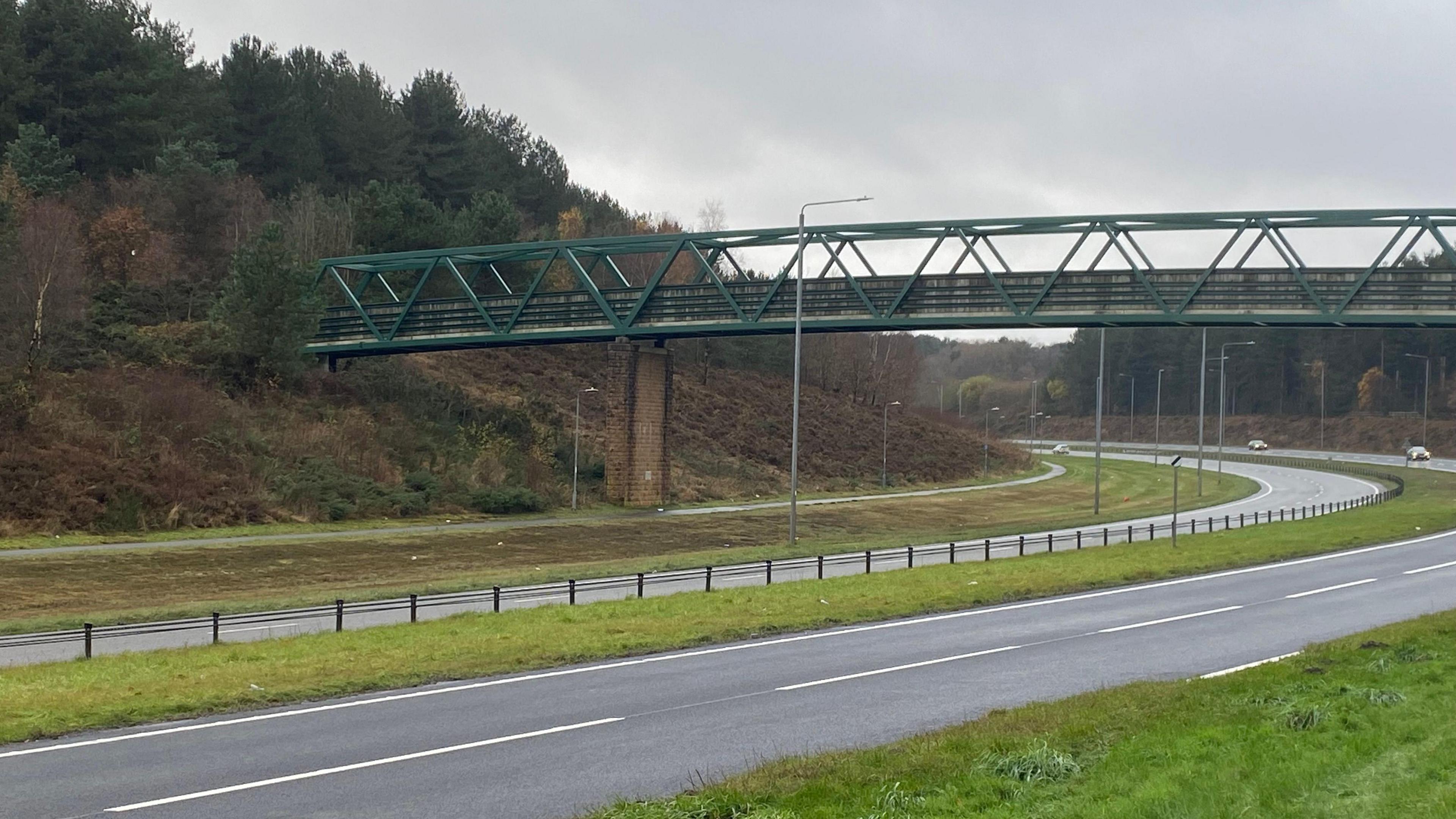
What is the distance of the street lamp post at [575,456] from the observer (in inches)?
2512

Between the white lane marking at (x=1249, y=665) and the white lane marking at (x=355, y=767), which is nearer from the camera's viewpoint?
the white lane marking at (x=355, y=767)

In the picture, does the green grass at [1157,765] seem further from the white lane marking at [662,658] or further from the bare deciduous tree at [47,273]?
the bare deciduous tree at [47,273]

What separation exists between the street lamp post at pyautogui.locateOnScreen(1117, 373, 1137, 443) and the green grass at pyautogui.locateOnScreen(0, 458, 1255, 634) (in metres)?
102

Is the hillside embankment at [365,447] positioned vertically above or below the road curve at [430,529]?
above

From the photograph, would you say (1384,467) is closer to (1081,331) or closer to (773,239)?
(773,239)

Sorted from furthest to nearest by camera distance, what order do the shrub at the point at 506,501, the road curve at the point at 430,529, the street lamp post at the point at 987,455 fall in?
1. the street lamp post at the point at 987,455
2. the shrub at the point at 506,501
3. the road curve at the point at 430,529

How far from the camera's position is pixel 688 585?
1280 inches

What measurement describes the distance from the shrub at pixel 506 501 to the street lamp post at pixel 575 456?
187 centimetres

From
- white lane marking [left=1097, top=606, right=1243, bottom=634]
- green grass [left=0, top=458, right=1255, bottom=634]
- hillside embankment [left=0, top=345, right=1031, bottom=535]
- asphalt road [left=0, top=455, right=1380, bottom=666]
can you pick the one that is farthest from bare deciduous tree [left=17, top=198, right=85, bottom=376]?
white lane marking [left=1097, top=606, right=1243, bottom=634]

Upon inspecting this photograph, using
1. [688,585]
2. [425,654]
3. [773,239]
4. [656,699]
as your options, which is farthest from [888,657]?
[773,239]

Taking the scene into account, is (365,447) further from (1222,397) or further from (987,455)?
(987,455)

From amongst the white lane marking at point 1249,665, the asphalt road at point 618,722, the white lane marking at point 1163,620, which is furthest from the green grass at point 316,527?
the white lane marking at point 1249,665

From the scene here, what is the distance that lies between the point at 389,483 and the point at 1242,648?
1863 inches

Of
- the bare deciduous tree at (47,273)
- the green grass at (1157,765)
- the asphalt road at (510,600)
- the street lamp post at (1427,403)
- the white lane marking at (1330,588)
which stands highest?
the bare deciduous tree at (47,273)
